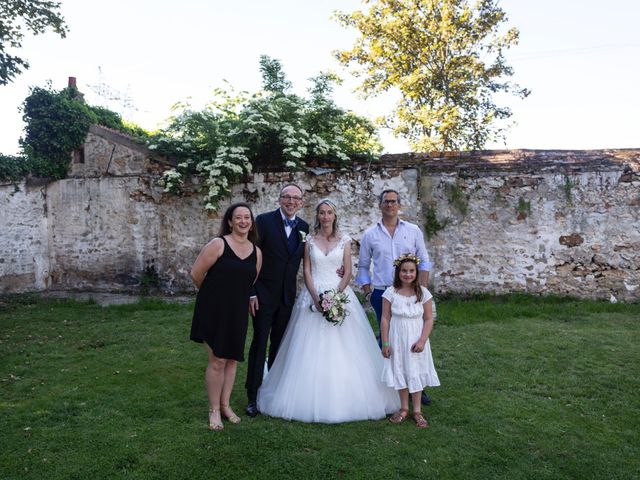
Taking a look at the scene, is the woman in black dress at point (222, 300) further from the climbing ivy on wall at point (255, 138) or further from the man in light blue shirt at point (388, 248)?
the climbing ivy on wall at point (255, 138)

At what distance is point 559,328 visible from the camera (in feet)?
23.2

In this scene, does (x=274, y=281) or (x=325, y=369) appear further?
(x=274, y=281)

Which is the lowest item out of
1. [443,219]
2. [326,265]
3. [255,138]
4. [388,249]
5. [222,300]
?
[222,300]

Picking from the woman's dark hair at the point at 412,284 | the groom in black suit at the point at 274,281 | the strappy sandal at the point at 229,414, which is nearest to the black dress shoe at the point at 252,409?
the groom in black suit at the point at 274,281

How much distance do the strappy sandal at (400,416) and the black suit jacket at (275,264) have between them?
129 centimetres

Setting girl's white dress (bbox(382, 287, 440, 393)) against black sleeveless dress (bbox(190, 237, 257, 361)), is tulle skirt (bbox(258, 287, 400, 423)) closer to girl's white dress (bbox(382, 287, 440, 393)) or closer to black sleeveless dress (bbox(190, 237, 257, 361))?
girl's white dress (bbox(382, 287, 440, 393))

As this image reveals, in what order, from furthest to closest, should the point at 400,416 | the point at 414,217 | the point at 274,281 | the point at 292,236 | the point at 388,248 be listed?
the point at 414,217, the point at 388,248, the point at 292,236, the point at 274,281, the point at 400,416

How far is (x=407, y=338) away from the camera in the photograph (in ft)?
13.0

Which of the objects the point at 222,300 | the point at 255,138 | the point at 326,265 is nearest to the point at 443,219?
the point at 255,138

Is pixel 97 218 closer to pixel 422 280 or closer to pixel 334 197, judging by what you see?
pixel 334 197

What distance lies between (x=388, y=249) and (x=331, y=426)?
5.44 ft

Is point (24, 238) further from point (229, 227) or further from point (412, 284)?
point (412, 284)

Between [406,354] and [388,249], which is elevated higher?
[388,249]

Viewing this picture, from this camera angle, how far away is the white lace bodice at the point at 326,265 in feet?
14.2
